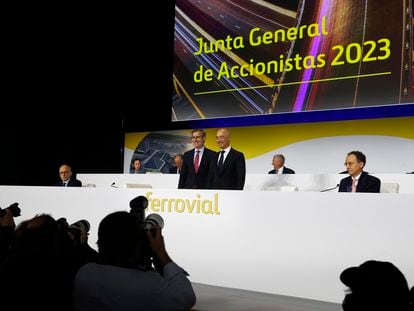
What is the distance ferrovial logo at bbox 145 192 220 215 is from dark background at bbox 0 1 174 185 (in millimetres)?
4938

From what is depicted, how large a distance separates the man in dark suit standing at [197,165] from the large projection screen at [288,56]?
8.98 feet

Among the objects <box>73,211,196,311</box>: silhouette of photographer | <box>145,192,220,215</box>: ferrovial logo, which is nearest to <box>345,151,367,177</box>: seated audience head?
<box>145,192,220,215</box>: ferrovial logo

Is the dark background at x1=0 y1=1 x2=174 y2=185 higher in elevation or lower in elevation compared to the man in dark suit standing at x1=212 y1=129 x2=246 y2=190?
higher

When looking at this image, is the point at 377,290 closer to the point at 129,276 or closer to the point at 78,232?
the point at 129,276

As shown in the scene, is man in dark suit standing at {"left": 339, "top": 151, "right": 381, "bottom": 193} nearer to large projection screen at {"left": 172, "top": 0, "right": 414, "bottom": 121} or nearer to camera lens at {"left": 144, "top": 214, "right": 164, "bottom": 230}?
large projection screen at {"left": 172, "top": 0, "right": 414, "bottom": 121}

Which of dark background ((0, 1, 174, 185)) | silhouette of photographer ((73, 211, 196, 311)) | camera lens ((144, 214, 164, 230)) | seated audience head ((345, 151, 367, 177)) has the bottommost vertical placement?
silhouette of photographer ((73, 211, 196, 311))

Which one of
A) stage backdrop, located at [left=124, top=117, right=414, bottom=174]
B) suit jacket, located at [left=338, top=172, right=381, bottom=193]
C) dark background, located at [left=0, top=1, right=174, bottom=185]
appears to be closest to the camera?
suit jacket, located at [left=338, top=172, right=381, bottom=193]

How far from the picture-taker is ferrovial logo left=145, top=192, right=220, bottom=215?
12.8 ft

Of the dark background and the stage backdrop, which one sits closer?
Answer: the stage backdrop

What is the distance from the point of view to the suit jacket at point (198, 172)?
500 centimetres

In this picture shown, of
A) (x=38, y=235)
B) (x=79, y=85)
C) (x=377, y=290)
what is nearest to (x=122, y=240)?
(x=38, y=235)

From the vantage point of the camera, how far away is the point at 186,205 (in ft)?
13.2

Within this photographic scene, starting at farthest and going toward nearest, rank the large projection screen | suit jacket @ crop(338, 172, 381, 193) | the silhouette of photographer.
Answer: the large projection screen
suit jacket @ crop(338, 172, 381, 193)
the silhouette of photographer

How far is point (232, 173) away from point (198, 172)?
0.34 m
